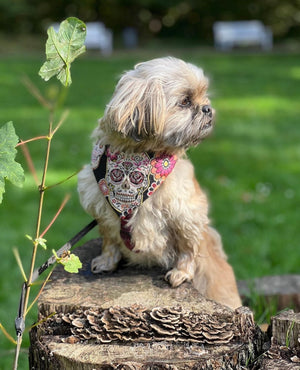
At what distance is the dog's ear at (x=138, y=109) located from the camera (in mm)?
2549

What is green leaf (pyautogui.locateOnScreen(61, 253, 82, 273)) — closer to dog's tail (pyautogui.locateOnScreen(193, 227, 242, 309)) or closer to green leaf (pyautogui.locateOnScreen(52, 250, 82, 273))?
green leaf (pyautogui.locateOnScreen(52, 250, 82, 273))

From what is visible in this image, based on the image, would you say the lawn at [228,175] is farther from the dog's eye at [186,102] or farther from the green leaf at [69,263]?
the green leaf at [69,263]

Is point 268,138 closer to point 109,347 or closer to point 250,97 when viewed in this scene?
point 250,97

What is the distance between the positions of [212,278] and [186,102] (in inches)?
37.6

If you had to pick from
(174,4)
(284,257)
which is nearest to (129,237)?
(284,257)

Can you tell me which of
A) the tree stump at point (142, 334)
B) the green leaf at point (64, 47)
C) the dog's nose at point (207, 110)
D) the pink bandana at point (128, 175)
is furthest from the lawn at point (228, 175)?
the tree stump at point (142, 334)

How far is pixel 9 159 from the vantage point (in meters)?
1.91

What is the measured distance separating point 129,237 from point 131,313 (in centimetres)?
56

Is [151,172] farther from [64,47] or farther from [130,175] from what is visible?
[64,47]

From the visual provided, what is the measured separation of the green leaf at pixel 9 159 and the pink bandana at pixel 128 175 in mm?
798

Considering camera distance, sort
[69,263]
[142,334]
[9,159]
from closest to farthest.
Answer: [9,159] < [69,263] < [142,334]

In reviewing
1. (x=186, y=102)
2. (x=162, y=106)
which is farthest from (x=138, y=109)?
(x=186, y=102)

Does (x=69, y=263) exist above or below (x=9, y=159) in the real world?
below

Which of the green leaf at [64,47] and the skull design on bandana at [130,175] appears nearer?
the green leaf at [64,47]
